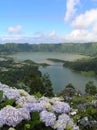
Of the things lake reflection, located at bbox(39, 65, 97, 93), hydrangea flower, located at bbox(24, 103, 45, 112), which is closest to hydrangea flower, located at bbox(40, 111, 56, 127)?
hydrangea flower, located at bbox(24, 103, 45, 112)

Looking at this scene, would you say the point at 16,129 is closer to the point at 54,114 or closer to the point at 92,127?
the point at 54,114

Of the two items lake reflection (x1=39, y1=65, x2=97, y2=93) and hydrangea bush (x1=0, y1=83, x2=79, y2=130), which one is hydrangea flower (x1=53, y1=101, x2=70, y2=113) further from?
lake reflection (x1=39, y1=65, x2=97, y2=93)

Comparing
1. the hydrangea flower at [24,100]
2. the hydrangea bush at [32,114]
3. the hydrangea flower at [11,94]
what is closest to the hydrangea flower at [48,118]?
the hydrangea bush at [32,114]

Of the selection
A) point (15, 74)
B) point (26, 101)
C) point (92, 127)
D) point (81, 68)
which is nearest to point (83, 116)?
point (92, 127)

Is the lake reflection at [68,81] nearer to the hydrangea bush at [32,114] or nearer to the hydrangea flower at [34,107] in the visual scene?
the hydrangea bush at [32,114]

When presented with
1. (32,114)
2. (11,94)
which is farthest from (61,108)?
(11,94)

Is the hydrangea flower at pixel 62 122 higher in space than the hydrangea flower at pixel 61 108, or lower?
lower

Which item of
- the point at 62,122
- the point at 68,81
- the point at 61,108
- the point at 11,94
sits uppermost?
the point at 11,94

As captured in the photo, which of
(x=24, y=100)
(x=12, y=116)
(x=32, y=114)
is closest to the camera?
(x=12, y=116)

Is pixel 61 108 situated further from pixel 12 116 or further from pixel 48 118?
pixel 12 116
